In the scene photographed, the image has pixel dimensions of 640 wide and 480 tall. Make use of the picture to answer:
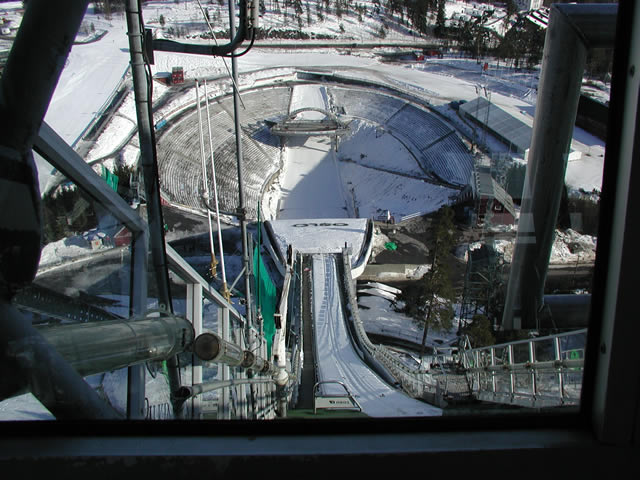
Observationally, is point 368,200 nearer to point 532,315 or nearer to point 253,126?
point 253,126

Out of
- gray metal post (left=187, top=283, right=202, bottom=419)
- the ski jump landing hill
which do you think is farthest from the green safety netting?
gray metal post (left=187, top=283, right=202, bottom=419)

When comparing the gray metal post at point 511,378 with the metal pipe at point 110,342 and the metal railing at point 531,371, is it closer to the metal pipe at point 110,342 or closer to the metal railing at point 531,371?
the metal railing at point 531,371

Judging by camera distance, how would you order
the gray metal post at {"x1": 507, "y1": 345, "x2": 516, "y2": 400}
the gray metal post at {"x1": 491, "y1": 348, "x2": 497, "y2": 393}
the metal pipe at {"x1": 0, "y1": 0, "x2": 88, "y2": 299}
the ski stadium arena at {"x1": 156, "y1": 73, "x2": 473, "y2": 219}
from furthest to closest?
the ski stadium arena at {"x1": 156, "y1": 73, "x2": 473, "y2": 219}
the gray metal post at {"x1": 491, "y1": 348, "x2": 497, "y2": 393}
the gray metal post at {"x1": 507, "y1": 345, "x2": 516, "y2": 400}
the metal pipe at {"x1": 0, "y1": 0, "x2": 88, "y2": 299}

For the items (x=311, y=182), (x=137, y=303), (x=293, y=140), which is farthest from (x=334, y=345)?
(x=293, y=140)

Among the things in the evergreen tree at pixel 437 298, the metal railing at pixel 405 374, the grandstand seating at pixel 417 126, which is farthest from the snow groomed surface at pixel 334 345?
the grandstand seating at pixel 417 126

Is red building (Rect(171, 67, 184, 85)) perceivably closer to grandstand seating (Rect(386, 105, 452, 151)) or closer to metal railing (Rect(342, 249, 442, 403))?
grandstand seating (Rect(386, 105, 452, 151))

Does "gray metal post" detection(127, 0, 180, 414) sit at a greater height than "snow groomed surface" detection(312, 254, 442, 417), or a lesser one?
greater
